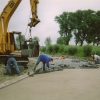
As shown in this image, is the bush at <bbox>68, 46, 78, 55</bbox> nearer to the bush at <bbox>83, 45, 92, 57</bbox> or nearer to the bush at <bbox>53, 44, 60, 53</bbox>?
the bush at <bbox>83, 45, 92, 57</bbox>

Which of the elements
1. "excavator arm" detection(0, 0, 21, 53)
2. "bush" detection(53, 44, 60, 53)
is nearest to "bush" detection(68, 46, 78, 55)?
"bush" detection(53, 44, 60, 53)

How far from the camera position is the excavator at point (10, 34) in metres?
17.4

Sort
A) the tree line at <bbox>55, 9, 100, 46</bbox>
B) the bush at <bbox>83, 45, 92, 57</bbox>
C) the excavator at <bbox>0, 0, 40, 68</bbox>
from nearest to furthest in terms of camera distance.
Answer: the excavator at <bbox>0, 0, 40, 68</bbox>, the bush at <bbox>83, 45, 92, 57</bbox>, the tree line at <bbox>55, 9, 100, 46</bbox>

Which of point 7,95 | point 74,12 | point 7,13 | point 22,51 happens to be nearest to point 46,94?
point 7,95

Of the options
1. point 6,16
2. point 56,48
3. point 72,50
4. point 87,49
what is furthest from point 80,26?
point 6,16

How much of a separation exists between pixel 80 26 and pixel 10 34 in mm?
49940

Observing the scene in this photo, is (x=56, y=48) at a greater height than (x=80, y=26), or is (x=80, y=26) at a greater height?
(x=80, y=26)

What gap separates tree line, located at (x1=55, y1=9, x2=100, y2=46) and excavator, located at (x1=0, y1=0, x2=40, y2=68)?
4599 centimetres

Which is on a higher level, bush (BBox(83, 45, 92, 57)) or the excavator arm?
the excavator arm

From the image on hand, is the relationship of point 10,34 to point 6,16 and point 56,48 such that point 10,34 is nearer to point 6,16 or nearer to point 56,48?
point 6,16

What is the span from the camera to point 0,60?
17891 millimetres

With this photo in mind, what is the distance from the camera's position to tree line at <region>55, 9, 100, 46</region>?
2511 inches

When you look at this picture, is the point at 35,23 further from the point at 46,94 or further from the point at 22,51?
the point at 46,94

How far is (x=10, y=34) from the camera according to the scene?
1788 centimetres
